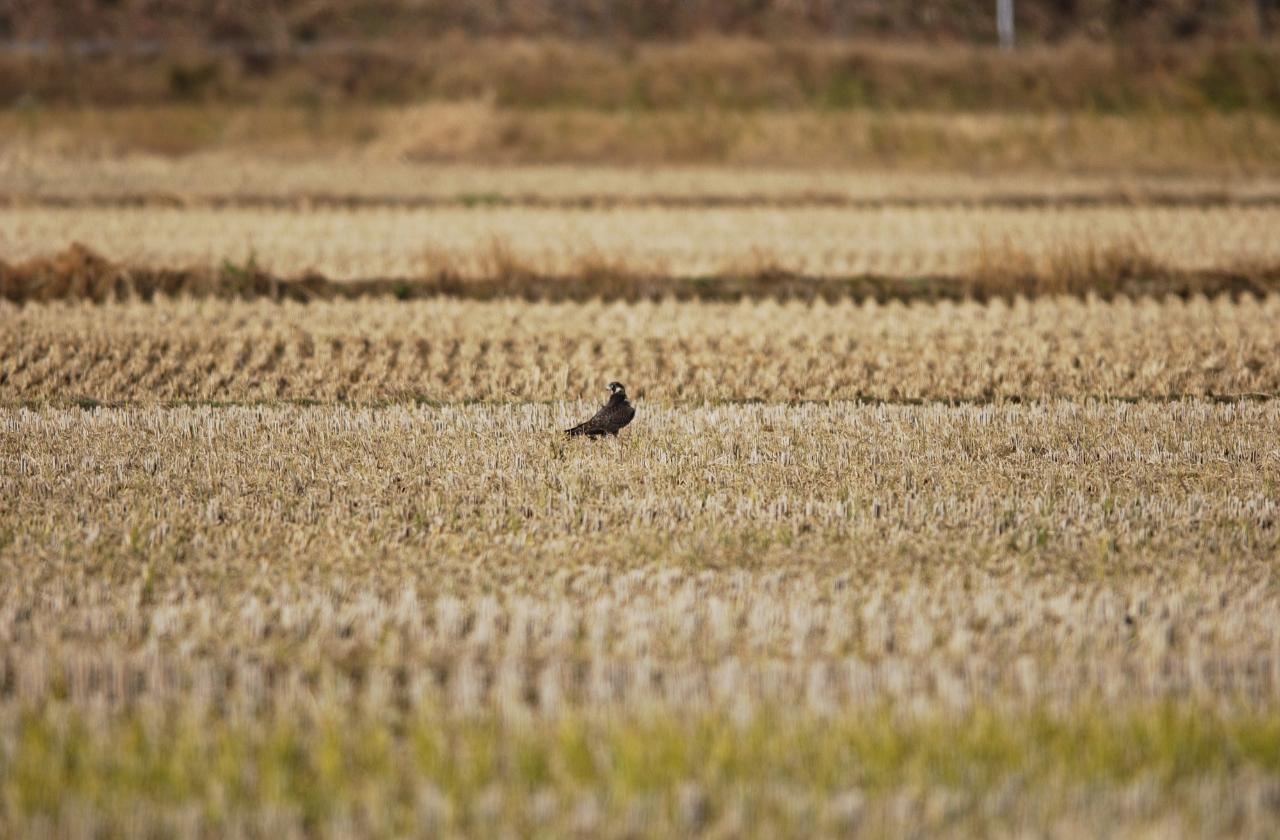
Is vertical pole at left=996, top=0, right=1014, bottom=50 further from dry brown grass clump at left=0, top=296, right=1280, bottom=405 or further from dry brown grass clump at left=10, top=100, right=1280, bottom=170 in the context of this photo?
dry brown grass clump at left=0, top=296, right=1280, bottom=405

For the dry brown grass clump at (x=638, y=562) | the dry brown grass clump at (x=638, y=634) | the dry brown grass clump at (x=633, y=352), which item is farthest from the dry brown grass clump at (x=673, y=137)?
the dry brown grass clump at (x=638, y=634)

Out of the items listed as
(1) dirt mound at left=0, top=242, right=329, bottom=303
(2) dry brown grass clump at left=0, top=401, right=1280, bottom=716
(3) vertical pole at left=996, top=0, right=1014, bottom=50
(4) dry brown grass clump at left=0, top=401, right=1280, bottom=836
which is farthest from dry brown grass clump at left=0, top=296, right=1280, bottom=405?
(3) vertical pole at left=996, top=0, right=1014, bottom=50

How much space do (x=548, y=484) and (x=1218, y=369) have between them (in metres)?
8.87

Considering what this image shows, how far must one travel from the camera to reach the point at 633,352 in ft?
56.1

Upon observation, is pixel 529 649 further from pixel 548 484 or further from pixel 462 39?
pixel 462 39

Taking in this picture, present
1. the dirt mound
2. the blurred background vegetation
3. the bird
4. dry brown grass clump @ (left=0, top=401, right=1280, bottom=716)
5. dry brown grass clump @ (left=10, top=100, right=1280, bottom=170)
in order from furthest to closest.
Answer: the blurred background vegetation, dry brown grass clump @ (left=10, top=100, right=1280, bottom=170), the dirt mound, the bird, dry brown grass clump @ (left=0, top=401, right=1280, bottom=716)

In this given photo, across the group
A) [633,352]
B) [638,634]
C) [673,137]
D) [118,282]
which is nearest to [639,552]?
[638,634]

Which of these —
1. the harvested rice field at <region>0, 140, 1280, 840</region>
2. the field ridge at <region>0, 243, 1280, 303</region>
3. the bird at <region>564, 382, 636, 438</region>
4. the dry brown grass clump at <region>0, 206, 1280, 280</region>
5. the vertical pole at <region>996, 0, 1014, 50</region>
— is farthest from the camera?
the vertical pole at <region>996, 0, 1014, 50</region>

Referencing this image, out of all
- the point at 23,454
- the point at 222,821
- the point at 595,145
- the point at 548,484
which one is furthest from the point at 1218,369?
the point at 595,145

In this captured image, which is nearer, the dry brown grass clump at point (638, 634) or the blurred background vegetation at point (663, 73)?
the dry brown grass clump at point (638, 634)

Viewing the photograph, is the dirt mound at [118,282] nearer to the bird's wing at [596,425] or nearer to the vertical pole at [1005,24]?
the bird's wing at [596,425]

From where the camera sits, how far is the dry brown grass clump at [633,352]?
15734mm

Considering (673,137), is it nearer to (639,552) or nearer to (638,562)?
(639,552)

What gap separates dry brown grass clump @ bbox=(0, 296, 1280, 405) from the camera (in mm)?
15734
